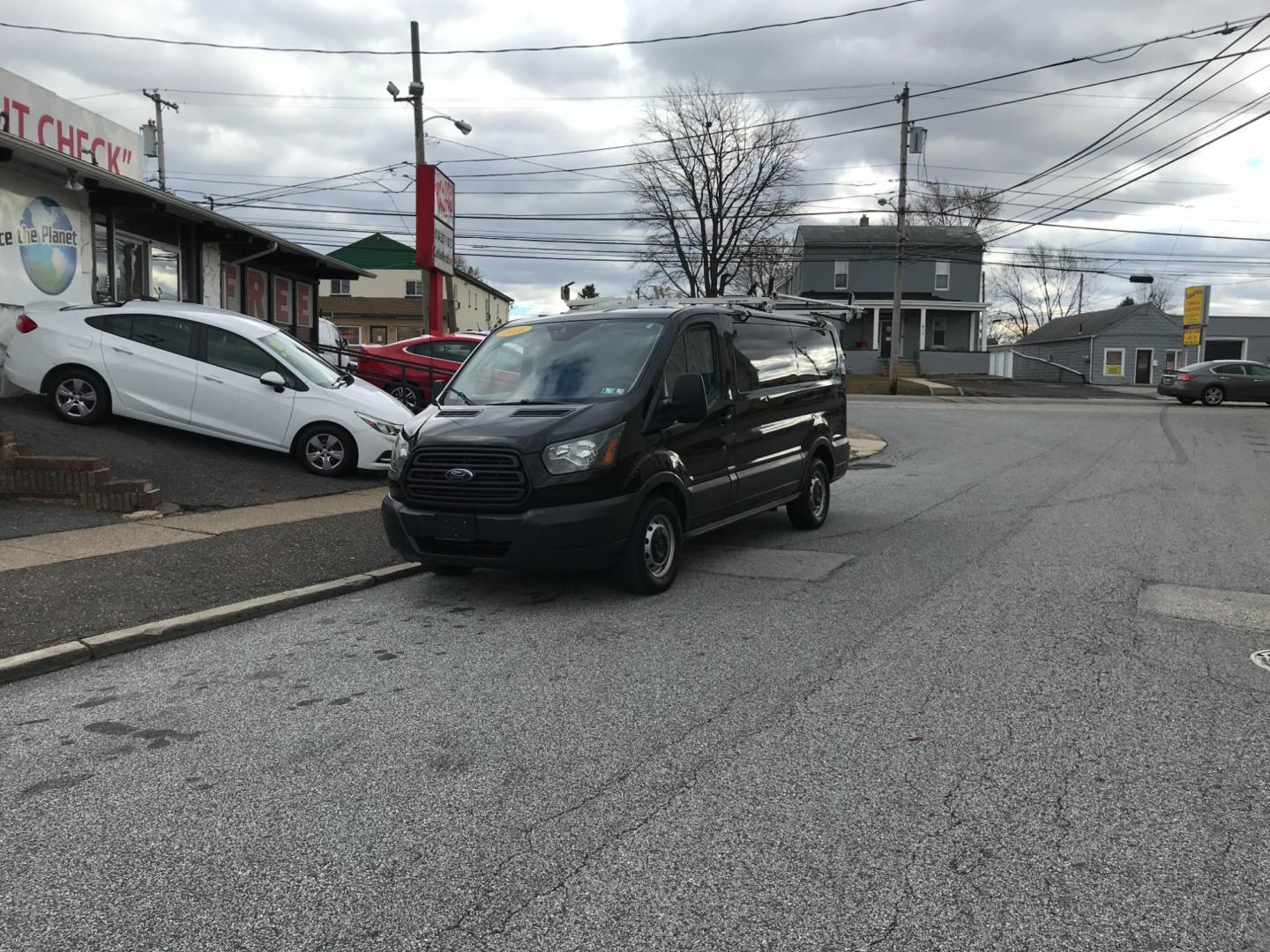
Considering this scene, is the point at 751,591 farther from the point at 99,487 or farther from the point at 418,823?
the point at 99,487

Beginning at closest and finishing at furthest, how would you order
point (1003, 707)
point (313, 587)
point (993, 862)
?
point (993, 862), point (1003, 707), point (313, 587)

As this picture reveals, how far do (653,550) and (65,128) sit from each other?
51.6 feet

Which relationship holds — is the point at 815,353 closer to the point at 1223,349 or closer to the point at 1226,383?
the point at 1226,383

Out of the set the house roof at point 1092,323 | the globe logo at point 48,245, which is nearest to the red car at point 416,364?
the globe logo at point 48,245

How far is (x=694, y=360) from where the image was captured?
768 centimetres

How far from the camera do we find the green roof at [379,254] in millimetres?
63000

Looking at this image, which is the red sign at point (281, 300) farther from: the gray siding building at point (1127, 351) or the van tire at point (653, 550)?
the gray siding building at point (1127, 351)

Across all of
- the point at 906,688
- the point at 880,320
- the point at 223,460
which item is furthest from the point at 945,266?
the point at 906,688

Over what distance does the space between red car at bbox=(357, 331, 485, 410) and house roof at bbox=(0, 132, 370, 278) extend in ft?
8.90

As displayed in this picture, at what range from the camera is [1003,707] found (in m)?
4.66

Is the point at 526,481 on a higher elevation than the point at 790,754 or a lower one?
higher

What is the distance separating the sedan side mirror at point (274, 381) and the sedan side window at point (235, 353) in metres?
0.09

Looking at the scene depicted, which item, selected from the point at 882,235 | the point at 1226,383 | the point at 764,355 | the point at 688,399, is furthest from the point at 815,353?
the point at 882,235

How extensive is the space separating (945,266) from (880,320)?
443 cm
